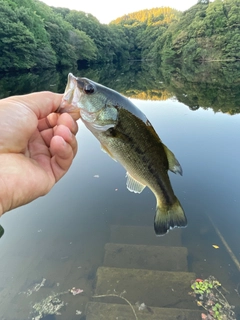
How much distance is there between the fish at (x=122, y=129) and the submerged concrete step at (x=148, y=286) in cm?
248

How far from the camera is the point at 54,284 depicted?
4.73m

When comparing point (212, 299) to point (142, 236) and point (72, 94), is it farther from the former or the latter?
point (72, 94)

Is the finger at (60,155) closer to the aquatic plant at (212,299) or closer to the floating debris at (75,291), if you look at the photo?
the floating debris at (75,291)

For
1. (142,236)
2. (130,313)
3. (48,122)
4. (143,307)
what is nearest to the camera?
(48,122)

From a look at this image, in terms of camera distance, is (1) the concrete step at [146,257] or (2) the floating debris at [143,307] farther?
(1) the concrete step at [146,257]

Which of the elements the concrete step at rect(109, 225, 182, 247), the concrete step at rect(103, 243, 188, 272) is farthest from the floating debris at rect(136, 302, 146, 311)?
the concrete step at rect(109, 225, 182, 247)

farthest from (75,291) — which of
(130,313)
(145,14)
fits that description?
(145,14)

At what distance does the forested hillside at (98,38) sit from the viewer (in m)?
38.2

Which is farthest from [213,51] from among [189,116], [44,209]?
[44,209]

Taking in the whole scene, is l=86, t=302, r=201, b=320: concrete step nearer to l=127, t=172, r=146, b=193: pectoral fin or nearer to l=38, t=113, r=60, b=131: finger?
l=127, t=172, r=146, b=193: pectoral fin

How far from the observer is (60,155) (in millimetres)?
2461

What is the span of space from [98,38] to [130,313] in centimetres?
7951

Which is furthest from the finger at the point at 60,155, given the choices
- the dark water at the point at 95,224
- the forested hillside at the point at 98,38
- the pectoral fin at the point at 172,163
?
the forested hillside at the point at 98,38

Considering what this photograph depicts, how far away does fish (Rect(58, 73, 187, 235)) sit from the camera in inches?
85.0
